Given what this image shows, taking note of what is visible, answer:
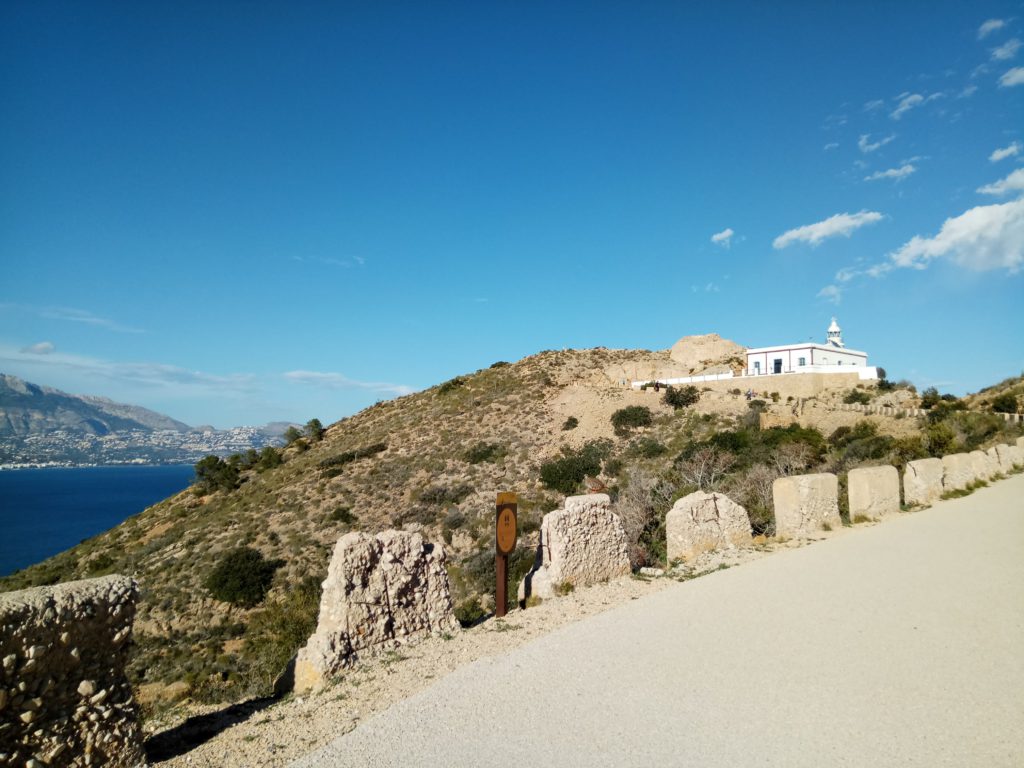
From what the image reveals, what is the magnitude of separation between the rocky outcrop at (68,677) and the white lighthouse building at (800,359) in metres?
39.3

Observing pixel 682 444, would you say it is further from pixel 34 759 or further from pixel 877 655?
pixel 34 759

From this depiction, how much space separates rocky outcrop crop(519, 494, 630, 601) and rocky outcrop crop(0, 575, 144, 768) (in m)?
5.40

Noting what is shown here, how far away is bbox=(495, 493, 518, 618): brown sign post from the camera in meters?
8.08

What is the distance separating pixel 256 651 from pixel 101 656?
539 inches

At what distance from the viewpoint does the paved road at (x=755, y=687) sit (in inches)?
159

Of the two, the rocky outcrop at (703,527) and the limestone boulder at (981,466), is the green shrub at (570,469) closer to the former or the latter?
the limestone boulder at (981,466)

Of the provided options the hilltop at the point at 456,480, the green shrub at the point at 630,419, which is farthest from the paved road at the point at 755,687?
the green shrub at the point at 630,419

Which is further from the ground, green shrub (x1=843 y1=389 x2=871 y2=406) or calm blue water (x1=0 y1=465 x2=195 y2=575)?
green shrub (x1=843 y1=389 x2=871 y2=406)

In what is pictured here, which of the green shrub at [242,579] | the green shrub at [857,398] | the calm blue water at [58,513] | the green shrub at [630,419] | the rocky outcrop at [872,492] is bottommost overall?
the calm blue water at [58,513]

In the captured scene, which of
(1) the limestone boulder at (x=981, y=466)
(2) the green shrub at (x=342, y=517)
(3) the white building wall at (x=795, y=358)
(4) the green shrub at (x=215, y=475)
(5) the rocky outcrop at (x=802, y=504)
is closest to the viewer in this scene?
(5) the rocky outcrop at (x=802, y=504)

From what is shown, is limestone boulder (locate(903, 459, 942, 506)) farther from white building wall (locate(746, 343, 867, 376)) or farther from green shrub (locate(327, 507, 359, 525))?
white building wall (locate(746, 343, 867, 376))

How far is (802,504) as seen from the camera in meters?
11.0

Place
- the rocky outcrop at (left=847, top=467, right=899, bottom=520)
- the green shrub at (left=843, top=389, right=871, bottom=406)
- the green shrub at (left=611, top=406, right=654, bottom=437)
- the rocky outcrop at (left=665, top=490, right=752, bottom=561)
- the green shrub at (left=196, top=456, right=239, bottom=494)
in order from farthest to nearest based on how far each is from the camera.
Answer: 1. the green shrub at (left=196, top=456, right=239, bottom=494)
2. the green shrub at (left=611, top=406, right=654, bottom=437)
3. the green shrub at (left=843, top=389, right=871, bottom=406)
4. the rocky outcrop at (left=847, top=467, right=899, bottom=520)
5. the rocky outcrop at (left=665, top=490, right=752, bottom=561)

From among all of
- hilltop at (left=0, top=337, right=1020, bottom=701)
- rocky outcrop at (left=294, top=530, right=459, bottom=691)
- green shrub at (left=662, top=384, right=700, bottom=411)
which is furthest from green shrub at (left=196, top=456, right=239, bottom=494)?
rocky outcrop at (left=294, top=530, right=459, bottom=691)
